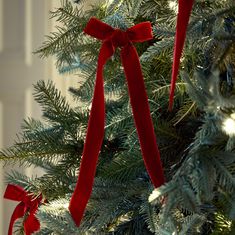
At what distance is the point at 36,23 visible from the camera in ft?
3.69

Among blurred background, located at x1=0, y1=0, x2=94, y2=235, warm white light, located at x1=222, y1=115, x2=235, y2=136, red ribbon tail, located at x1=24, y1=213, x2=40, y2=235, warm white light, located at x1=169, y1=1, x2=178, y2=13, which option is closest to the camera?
warm white light, located at x1=222, y1=115, x2=235, y2=136

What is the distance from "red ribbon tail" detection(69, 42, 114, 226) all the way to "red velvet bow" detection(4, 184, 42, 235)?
0.76 ft

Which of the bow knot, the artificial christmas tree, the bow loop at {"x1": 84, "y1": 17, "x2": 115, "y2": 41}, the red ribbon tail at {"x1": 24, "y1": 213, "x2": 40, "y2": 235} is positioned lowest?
the red ribbon tail at {"x1": 24, "y1": 213, "x2": 40, "y2": 235}

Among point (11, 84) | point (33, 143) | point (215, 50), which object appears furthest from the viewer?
point (11, 84)

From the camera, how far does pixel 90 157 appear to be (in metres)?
0.41

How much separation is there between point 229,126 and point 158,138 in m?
0.17

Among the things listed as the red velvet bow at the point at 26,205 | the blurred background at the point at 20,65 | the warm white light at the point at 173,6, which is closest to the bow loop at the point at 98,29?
the warm white light at the point at 173,6

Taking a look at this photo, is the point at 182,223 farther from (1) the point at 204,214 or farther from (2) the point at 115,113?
(2) the point at 115,113

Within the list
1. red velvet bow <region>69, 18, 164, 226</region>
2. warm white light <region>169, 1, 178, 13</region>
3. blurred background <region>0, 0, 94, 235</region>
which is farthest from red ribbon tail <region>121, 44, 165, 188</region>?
blurred background <region>0, 0, 94, 235</region>

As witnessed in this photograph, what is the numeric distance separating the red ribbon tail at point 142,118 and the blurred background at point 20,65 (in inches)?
28.0

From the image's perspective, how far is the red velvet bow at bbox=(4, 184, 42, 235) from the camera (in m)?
0.62

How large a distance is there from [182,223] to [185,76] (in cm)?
15

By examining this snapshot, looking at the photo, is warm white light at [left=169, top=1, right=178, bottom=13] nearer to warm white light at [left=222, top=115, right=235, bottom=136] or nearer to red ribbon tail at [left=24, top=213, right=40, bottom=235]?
warm white light at [left=222, top=115, right=235, bottom=136]

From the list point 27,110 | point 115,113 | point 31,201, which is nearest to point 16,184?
point 31,201
